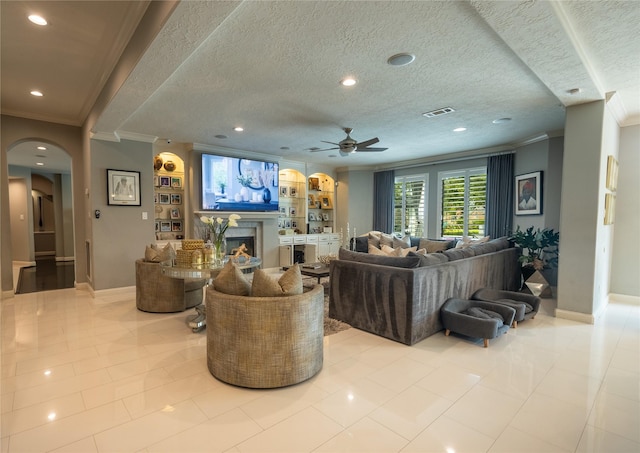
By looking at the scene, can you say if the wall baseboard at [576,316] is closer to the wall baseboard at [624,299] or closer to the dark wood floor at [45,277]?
the wall baseboard at [624,299]

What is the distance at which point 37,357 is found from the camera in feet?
9.62

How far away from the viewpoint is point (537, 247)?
5.26 meters

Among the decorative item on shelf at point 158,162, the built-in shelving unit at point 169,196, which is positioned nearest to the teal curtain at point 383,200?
the built-in shelving unit at point 169,196

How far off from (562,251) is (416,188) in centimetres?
423

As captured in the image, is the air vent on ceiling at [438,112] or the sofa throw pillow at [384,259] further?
the air vent on ceiling at [438,112]

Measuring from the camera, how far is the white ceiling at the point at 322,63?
88.7 inches

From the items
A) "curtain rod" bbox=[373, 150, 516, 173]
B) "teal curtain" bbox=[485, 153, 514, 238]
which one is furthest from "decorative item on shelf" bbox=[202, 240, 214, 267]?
"curtain rod" bbox=[373, 150, 516, 173]

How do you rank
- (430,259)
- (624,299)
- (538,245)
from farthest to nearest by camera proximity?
(538,245), (624,299), (430,259)

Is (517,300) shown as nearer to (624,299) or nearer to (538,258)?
(538,258)

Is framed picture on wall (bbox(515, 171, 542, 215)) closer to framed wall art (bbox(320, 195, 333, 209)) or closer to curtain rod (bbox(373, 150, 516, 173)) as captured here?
curtain rod (bbox(373, 150, 516, 173))

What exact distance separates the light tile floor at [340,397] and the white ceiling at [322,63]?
257 cm

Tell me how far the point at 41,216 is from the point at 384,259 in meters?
11.2

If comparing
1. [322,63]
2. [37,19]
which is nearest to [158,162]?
[37,19]

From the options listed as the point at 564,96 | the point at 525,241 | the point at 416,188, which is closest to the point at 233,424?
the point at 564,96
